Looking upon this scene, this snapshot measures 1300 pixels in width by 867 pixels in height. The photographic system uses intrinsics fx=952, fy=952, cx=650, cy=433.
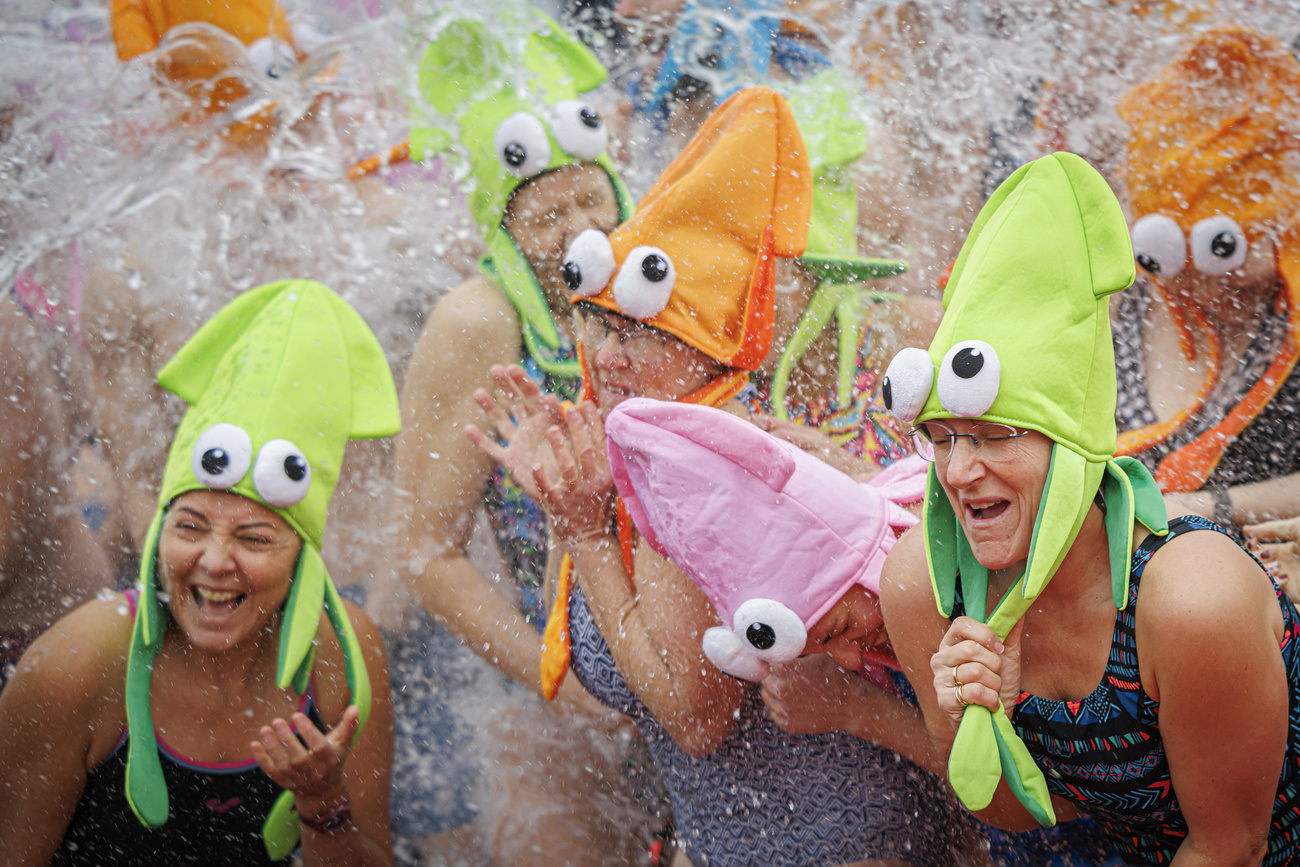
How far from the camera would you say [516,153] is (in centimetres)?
304

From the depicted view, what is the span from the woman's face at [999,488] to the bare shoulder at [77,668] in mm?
2285

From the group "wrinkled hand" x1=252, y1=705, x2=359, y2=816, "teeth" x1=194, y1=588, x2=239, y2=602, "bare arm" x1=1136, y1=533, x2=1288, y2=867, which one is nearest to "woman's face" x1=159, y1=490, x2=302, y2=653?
"teeth" x1=194, y1=588, x2=239, y2=602

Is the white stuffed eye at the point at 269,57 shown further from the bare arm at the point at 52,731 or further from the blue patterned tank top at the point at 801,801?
the blue patterned tank top at the point at 801,801

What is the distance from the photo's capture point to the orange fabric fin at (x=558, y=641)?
103 inches

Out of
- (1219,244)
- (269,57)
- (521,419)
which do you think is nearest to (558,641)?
(521,419)

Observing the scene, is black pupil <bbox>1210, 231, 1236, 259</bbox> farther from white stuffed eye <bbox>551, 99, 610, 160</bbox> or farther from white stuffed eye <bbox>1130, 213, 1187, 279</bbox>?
white stuffed eye <bbox>551, 99, 610, 160</bbox>

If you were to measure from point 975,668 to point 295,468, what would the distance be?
1.79 meters

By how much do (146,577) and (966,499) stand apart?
2131 millimetres

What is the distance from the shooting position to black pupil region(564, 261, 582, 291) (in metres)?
2.50

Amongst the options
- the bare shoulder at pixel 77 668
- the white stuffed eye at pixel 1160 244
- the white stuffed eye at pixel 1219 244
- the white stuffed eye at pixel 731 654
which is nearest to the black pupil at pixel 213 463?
the bare shoulder at pixel 77 668

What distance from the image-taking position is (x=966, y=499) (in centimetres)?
177

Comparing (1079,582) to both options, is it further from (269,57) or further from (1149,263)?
(269,57)

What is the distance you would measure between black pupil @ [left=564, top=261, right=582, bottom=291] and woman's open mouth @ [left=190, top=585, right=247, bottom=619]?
1.25 meters

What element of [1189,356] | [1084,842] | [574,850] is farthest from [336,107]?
[1084,842]
